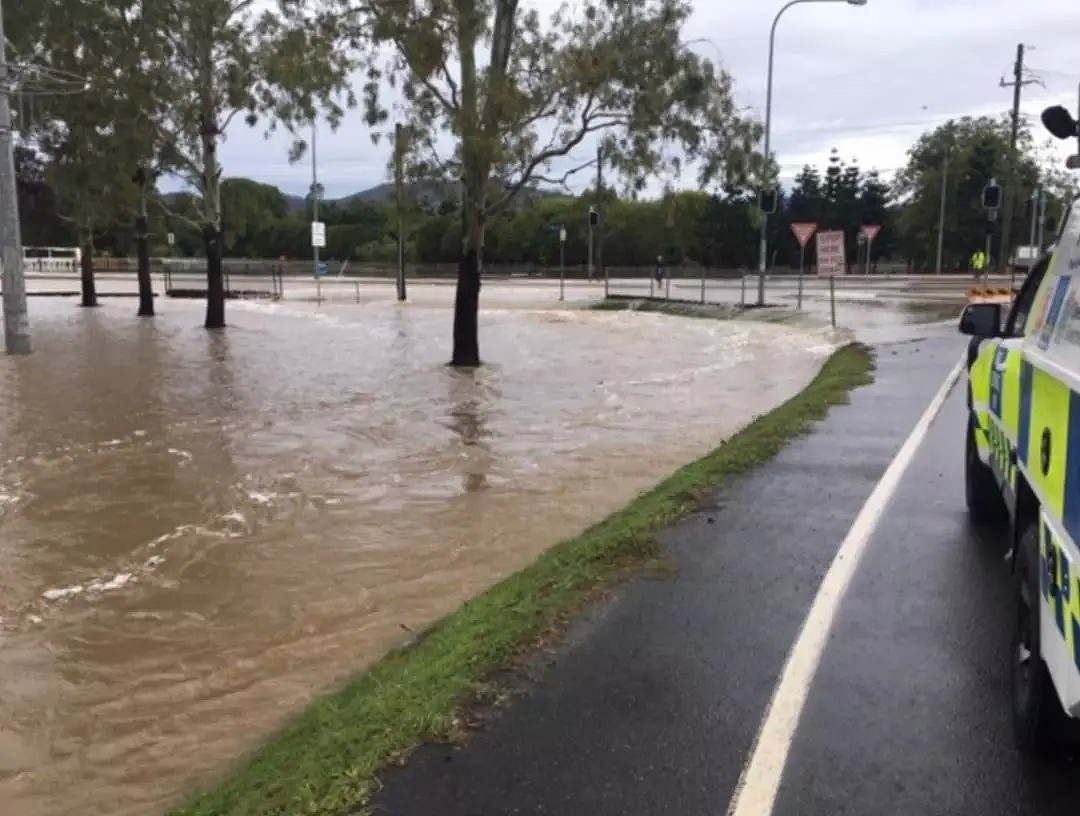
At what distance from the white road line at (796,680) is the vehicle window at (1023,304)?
159cm

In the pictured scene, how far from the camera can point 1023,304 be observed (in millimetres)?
6137

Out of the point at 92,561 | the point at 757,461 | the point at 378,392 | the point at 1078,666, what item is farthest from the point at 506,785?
the point at 378,392

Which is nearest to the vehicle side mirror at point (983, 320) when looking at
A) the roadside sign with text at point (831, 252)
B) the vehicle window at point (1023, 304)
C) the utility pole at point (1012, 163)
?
the vehicle window at point (1023, 304)

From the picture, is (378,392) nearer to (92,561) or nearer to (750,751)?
(92,561)

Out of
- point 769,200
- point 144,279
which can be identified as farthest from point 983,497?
point 144,279

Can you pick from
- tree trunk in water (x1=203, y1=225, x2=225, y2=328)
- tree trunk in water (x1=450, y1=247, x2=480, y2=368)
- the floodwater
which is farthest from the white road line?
tree trunk in water (x1=203, y1=225, x2=225, y2=328)

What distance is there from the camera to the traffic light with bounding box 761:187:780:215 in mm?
30516

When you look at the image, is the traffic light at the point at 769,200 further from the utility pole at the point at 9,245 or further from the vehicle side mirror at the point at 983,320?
the vehicle side mirror at the point at 983,320

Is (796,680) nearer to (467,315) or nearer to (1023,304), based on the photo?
(1023,304)

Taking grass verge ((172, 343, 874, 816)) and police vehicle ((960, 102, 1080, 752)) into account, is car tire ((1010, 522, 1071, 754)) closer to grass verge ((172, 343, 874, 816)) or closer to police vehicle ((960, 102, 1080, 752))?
police vehicle ((960, 102, 1080, 752))

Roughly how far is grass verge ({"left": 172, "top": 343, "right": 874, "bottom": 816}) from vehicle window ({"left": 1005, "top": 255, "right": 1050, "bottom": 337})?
8.18 feet

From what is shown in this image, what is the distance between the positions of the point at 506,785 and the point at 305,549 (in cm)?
497

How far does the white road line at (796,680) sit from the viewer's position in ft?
11.9

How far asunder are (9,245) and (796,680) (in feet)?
69.7
